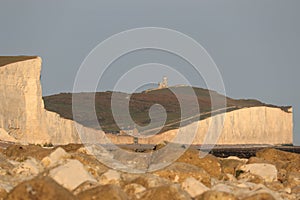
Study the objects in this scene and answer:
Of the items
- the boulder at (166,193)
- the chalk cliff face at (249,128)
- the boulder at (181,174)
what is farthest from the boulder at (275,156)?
the chalk cliff face at (249,128)

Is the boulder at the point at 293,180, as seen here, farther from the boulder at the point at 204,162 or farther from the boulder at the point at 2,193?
the boulder at the point at 2,193

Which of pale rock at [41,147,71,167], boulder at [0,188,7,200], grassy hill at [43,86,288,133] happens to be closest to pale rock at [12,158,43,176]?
pale rock at [41,147,71,167]

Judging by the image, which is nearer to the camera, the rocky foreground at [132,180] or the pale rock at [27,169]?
the rocky foreground at [132,180]

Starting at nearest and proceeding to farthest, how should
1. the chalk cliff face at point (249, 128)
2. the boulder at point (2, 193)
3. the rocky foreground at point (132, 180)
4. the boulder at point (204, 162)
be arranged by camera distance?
1. the rocky foreground at point (132, 180)
2. the boulder at point (2, 193)
3. the boulder at point (204, 162)
4. the chalk cliff face at point (249, 128)

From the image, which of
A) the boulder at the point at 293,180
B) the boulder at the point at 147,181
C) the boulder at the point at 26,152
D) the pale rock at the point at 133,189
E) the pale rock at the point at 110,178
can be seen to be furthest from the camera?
the boulder at the point at 293,180

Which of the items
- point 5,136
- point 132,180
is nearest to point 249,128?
point 5,136

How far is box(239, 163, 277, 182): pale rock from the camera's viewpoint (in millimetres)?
19109

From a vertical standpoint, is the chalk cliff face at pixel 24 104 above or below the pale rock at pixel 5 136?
above

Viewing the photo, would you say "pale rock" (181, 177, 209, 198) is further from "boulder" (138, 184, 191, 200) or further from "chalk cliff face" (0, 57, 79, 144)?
"chalk cliff face" (0, 57, 79, 144)

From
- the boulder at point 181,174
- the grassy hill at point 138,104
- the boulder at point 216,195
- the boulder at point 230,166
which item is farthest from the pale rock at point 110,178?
the grassy hill at point 138,104

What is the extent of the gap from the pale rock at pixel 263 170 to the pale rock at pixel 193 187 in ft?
14.4

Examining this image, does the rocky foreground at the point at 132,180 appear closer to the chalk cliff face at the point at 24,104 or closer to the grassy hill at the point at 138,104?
the chalk cliff face at the point at 24,104

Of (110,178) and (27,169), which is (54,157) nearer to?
(27,169)

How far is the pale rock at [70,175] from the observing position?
14.0 metres
